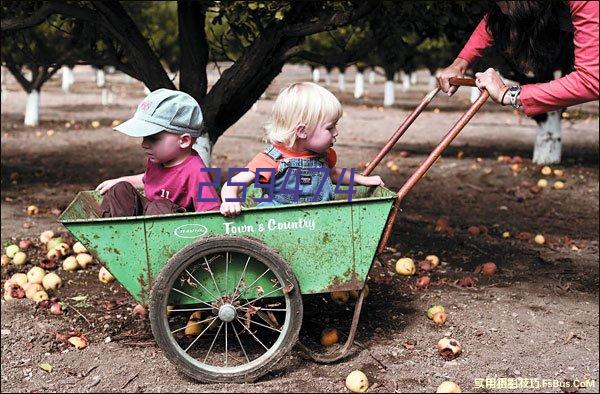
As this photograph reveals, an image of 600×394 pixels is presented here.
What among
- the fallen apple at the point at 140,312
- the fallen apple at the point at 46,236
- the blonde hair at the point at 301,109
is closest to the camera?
the blonde hair at the point at 301,109

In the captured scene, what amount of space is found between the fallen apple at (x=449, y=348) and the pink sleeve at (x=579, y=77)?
1.31 meters

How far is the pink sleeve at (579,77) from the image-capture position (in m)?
3.41

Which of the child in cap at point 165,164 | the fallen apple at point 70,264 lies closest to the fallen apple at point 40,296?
the fallen apple at point 70,264

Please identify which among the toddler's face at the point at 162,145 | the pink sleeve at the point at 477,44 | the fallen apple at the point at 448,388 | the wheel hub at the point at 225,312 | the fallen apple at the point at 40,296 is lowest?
the fallen apple at the point at 40,296

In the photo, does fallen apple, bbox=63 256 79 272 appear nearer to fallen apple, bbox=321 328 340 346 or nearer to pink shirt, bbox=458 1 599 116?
fallen apple, bbox=321 328 340 346

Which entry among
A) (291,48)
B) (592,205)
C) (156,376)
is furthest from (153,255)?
(592,205)

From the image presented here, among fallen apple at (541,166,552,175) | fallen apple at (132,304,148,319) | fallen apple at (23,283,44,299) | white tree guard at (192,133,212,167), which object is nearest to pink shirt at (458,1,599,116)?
fallen apple at (132,304,148,319)

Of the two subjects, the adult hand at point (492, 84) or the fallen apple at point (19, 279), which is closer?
the adult hand at point (492, 84)

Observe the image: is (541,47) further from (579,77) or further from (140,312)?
(140,312)

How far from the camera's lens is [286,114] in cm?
375

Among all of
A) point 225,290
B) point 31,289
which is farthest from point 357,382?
point 31,289

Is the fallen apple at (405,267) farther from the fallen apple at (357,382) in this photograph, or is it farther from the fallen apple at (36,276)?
the fallen apple at (36,276)

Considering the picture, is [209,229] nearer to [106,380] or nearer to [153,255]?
[153,255]

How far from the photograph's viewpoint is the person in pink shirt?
3432 mm
